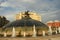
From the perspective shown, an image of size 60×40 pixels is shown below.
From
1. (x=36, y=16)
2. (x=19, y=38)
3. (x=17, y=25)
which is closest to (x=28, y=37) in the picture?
(x=19, y=38)

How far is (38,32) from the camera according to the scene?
827 inches

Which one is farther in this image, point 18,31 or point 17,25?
point 17,25

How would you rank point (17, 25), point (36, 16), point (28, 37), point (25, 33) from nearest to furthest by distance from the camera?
point (28, 37), point (25, 33), point (17, 25), point (36, 16)

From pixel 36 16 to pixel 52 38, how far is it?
181 feet

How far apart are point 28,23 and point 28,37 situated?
4532mm

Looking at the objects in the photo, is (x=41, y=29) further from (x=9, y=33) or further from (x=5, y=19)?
(x=5, y=19)

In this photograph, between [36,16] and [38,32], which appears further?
[36,16]

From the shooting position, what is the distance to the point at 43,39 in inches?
A: 755

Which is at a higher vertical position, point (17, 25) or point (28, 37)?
point (17, 25)

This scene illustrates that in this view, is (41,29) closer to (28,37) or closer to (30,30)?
(30,30)

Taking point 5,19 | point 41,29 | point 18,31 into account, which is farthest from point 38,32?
point 5,19

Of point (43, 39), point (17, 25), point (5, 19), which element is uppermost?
point (5, 19)

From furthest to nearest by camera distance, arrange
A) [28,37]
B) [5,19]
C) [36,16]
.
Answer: [36,16] < [5,19] < [28,37]

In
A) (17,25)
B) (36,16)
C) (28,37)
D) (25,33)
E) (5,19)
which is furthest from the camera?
(36,16)
